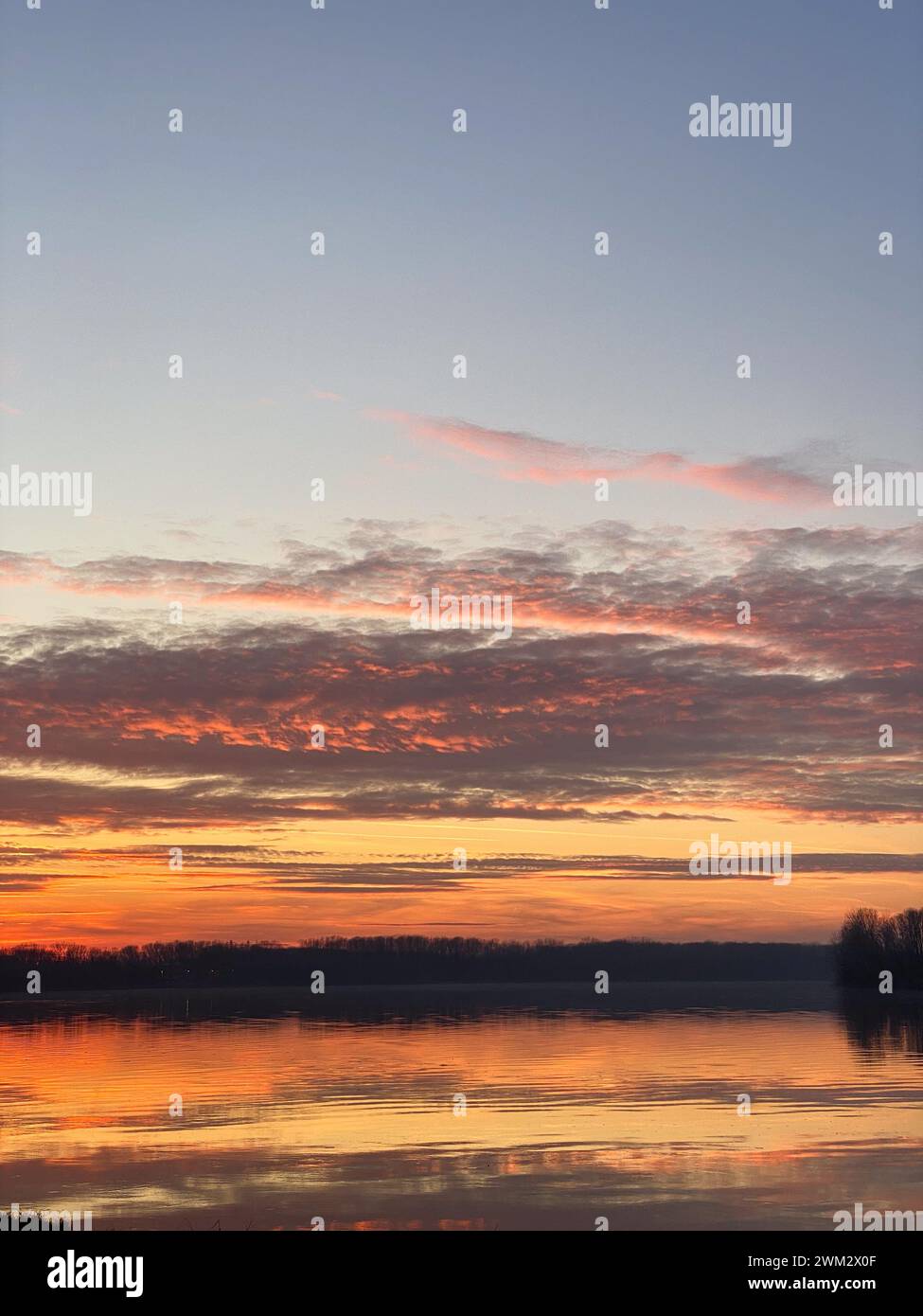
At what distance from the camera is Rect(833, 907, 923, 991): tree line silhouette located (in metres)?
172

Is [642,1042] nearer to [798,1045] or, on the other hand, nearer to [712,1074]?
[798,1045]

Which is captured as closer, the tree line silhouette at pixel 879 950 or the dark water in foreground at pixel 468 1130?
the dark water in foreground at pixel 468 1130

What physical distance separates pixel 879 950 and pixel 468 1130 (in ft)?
463

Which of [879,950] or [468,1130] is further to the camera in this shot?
[879,950]

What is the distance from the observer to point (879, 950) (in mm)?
178625

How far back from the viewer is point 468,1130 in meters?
50.2

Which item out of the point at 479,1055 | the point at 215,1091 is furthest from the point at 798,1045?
the point at 215,1091

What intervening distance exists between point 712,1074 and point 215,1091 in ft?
84.9

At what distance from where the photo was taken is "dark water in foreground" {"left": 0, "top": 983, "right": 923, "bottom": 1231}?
36.2 metres

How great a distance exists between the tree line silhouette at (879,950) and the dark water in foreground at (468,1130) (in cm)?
7288

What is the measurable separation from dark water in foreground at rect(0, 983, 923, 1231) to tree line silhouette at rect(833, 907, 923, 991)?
7288 cm

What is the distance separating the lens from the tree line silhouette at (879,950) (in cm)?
17209

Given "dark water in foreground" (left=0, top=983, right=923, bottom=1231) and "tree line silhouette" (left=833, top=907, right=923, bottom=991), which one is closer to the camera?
"dark water in foreground" (left=0, top=983, right=923, bottom=1231)
